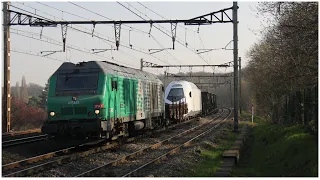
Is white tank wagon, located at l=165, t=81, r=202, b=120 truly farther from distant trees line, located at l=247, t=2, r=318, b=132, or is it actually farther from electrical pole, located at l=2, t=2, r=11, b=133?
electrical pole, located at l=2, t=2, r=11, b=133

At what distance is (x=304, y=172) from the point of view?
11.3 metres

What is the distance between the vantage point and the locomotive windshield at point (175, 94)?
34312 mm

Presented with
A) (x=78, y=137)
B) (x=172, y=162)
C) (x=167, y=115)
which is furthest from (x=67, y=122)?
(x=167, y=115)

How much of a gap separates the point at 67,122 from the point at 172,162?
476cm

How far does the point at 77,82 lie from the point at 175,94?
61.8 feet

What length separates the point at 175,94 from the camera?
3494 cm

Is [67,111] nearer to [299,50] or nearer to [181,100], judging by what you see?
[299,50]

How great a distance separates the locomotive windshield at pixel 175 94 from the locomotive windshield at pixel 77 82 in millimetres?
17523

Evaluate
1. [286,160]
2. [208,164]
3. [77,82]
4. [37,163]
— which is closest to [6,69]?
[77,82]

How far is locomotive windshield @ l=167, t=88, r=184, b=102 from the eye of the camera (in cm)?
3431

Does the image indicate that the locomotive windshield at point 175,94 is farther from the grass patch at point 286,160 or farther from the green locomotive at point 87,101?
the grass patch at point 286,160

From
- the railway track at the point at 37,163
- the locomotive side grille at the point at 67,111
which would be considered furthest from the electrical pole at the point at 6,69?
the locomotive side grille at the point at 67,111

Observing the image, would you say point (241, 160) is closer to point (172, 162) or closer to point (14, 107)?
point (172, 162)

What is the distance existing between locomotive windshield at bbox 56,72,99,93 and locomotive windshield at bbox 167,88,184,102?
1752cm
